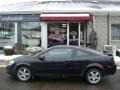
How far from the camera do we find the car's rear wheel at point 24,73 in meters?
10.2

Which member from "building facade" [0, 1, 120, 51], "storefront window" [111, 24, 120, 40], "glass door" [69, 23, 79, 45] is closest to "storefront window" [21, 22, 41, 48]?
"building facade" [0, 1, 120, 51]

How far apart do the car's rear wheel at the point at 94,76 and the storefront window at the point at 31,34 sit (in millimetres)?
11089

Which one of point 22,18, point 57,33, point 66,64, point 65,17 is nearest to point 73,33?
point 57,33

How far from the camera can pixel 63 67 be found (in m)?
9.96

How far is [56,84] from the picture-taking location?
32.4ft

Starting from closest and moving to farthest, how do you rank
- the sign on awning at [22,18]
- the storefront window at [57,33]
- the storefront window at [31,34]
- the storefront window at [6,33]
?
the sign on awning at [22,18], the storefront window at [57,33], the storefront window at [31,34], the storefront window at [6,33]

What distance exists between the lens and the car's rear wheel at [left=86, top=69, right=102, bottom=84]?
9914 mm

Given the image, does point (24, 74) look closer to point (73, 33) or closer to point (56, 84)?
point (56, 84)

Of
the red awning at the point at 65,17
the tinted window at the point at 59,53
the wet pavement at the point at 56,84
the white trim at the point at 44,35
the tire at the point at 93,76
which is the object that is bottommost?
the wet pavement at the point at 56,84

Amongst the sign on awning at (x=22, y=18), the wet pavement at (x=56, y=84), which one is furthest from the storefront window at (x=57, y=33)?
the wet pavement at (x=56, y=84)

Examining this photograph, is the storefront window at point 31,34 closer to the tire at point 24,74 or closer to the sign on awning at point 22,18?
the sign on awning at point 22,18

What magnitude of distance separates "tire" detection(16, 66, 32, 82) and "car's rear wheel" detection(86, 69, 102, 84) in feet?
7.00

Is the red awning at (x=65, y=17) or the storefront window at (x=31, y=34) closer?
the red awning at (x=65, y=17)

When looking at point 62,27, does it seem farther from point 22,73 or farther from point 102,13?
point 22,73
